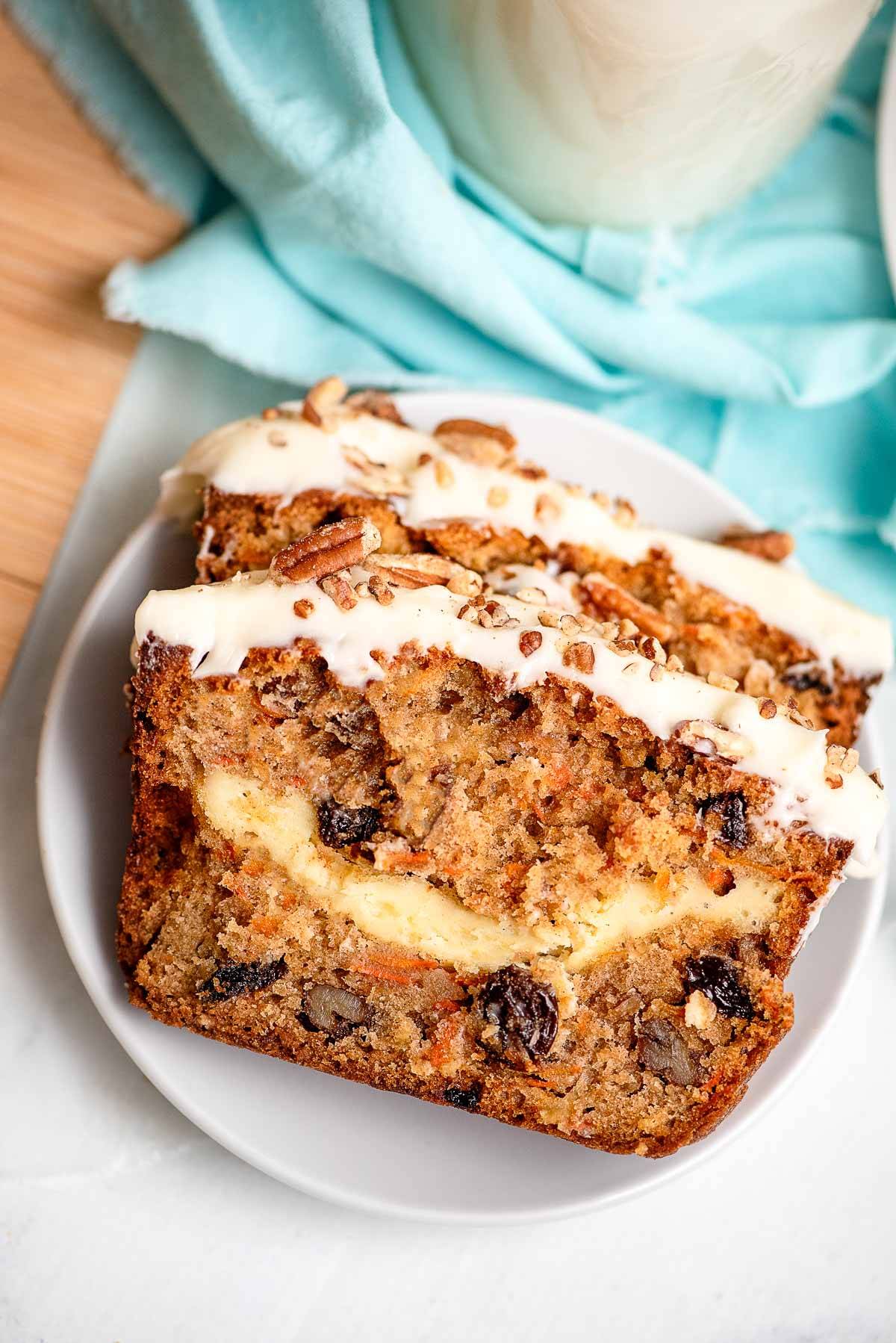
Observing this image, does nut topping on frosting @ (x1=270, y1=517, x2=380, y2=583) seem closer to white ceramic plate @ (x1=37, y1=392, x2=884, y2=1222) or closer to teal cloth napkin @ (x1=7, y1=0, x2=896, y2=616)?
white ceramic plate @ (x1=37, y1=392, x2=884, y2=1222)

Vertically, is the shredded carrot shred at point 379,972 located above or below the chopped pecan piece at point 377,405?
below

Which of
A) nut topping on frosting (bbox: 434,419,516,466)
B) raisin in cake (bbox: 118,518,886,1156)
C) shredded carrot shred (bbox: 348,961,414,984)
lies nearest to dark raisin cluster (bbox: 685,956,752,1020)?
raisin in cake (bbox: 118,518,886,1156)

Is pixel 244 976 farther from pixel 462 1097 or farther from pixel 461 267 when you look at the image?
pixel 461 267

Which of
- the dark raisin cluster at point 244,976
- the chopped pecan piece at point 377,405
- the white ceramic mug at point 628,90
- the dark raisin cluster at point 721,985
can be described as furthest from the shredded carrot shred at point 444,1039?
the white ceramic mug at point 628,90

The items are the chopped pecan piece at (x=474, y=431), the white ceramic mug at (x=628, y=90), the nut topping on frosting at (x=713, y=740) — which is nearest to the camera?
the nut topping on frosting at (x=713, y=740)

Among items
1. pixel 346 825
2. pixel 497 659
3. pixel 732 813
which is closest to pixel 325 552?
pixel 497 659

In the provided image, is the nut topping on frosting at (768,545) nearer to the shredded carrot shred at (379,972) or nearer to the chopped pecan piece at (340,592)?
the chopped pecan piece at (340,592)
